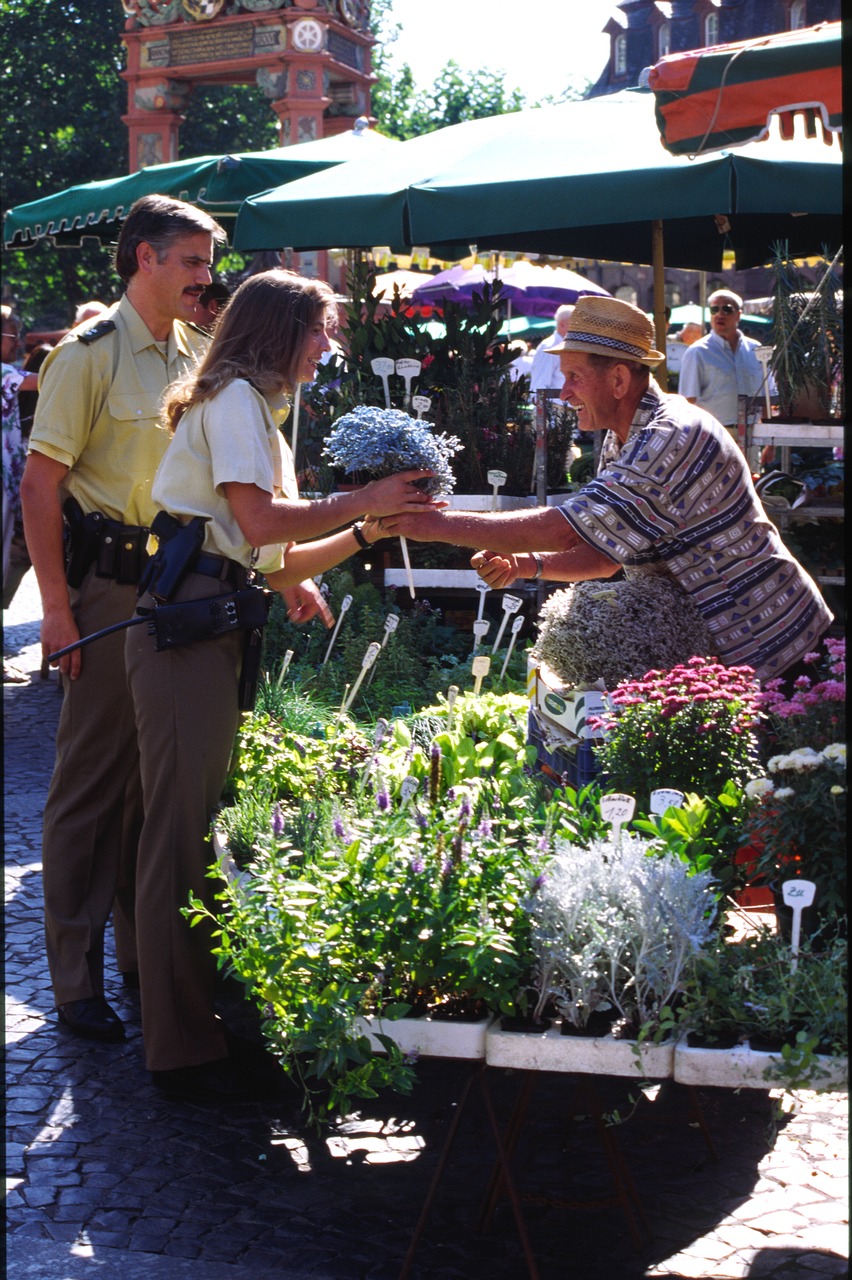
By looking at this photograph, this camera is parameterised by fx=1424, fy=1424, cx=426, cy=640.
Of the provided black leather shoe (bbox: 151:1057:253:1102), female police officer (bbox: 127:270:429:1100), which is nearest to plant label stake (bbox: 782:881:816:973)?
female police officer (bbox: 127:270:429:1100)

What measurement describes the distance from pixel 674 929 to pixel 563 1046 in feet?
0.90

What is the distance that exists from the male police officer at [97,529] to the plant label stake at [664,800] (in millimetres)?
1683

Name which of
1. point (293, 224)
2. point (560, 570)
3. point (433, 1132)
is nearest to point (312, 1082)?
point (433, 1132)

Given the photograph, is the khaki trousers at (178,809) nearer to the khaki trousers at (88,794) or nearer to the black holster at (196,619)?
the black holster at (196,619)

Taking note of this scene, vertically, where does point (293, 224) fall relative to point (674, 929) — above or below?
above

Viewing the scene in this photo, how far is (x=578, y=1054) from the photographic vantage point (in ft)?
7.92

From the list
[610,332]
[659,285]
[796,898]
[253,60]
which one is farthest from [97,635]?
[253,60]

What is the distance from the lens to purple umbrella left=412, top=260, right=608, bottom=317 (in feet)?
52.0

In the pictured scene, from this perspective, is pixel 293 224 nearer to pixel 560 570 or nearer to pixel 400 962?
pixel 560 570

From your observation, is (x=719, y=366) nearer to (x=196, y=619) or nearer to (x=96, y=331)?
(x=96, y=331)

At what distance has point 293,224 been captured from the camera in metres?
6.45

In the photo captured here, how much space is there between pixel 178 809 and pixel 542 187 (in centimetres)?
323

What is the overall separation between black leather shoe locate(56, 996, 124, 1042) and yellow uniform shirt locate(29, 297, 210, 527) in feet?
4.41

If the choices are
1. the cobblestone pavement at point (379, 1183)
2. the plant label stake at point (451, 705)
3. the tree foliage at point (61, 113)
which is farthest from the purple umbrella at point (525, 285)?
the tree foliage at point (61, 113)
